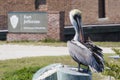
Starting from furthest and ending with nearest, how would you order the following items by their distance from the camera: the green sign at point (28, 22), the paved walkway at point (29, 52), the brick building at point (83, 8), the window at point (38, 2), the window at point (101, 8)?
the window at point (38, 2)
the window at point (101, 8)
the brick building at point (83, 8)
the green sign at point (28, 22)
the paved walkway at point (29, 52)

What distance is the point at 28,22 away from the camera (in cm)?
3044

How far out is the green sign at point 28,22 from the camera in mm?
29984

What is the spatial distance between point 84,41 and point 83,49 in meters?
0.19

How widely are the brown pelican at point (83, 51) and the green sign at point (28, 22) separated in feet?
75.1

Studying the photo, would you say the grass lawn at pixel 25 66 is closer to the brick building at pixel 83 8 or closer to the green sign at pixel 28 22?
the green sign at pixel 28 22

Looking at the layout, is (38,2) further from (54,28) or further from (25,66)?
(25,66)

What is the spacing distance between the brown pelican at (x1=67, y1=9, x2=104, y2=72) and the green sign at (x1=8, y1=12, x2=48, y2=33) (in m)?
22.9

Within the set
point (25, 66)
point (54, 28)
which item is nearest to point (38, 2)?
point (54, 28)

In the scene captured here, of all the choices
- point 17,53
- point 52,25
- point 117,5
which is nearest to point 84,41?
point 17,53

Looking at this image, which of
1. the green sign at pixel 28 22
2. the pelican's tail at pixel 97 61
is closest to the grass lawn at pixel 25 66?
the pelican's tail at pixel 97 61

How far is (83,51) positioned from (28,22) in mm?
23796

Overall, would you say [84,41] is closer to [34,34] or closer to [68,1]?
[34,34]

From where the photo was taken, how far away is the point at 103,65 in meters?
6.61

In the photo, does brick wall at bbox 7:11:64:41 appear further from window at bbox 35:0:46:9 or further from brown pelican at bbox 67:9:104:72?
brown pelican at bbox 67:9:104:72
